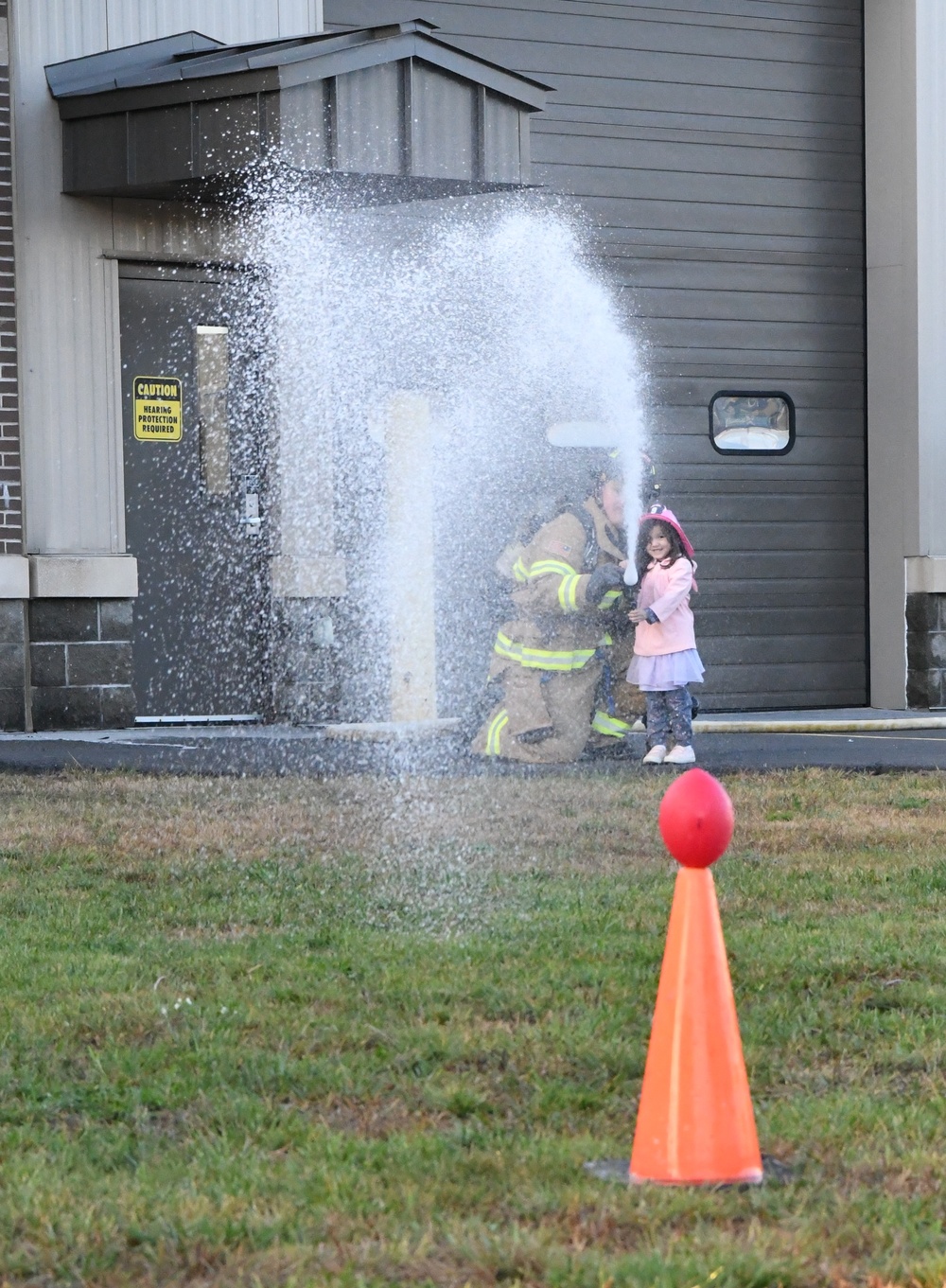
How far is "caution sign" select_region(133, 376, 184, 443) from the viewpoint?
12.4 meters

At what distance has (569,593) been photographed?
10516 millimetres

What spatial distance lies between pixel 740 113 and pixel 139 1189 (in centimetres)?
1297

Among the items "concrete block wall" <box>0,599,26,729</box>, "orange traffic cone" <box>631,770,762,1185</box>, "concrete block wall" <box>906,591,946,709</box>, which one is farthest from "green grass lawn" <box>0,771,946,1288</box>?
"concrete block wall" <box>906,591,946,709</box>

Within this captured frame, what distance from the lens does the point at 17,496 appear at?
11.7 meters

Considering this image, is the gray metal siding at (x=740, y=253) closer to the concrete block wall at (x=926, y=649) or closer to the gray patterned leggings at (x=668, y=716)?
the concrete block wall at (x=926, y=649)

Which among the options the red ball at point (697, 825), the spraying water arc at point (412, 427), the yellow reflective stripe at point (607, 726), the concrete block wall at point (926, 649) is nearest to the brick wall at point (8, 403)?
the spraying water arc at point (412, 427)

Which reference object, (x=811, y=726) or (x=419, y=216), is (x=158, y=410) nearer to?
(x=419, y=216)

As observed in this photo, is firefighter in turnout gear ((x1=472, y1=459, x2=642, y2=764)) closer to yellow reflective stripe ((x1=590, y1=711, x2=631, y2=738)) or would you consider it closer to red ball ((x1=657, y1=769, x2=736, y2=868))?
yellow reflective stripe ((x1=590, y1=711, x2=631, y2=738))

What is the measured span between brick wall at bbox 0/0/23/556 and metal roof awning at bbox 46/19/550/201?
506 mm

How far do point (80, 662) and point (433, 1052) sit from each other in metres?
8.15

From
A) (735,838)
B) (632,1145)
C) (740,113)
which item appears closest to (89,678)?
(735,838)

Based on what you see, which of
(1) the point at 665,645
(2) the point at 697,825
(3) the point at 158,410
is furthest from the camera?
(3) the point at 158,410

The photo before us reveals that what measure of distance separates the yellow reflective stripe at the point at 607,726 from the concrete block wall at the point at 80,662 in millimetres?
3032

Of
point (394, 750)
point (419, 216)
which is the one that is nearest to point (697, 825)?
point (394, 750)
